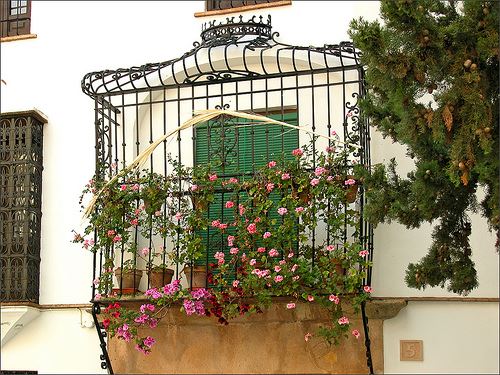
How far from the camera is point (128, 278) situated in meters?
8.62

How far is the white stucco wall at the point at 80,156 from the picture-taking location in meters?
8.27

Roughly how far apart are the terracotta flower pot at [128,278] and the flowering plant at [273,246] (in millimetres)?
229

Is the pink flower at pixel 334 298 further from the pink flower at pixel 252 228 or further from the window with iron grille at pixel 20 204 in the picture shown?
the window with iron grille at pixel 20 204

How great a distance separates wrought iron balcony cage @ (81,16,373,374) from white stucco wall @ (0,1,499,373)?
0.21m

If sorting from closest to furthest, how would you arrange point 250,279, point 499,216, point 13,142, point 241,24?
1. point 499,216
2. point 250,279
3. point 241,24
4. point 13,142

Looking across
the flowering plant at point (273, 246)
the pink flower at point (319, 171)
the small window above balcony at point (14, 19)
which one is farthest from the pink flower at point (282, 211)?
the small window above balcony at point (14, 19)

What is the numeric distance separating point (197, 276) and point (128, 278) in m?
0.61

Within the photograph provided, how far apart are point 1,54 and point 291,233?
3.61 metres

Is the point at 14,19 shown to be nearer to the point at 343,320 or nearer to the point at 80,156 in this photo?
the point at 80,156

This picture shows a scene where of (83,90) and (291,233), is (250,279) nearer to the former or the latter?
(291,233)

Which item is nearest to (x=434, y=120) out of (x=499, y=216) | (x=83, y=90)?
(x=499, y=216)

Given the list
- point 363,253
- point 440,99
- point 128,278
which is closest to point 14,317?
point 128,278

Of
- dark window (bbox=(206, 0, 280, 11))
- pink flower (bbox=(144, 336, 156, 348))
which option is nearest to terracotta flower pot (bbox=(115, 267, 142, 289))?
pink flower (bbox=(144, 336, 156, 348))

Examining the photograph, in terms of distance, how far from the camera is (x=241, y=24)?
28.3 feet
